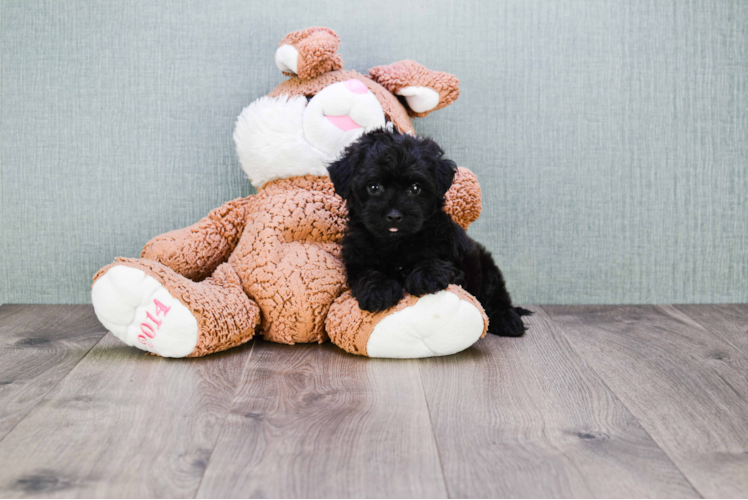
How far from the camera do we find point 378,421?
3.60 ft

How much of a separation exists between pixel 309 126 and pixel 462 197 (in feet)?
1.50

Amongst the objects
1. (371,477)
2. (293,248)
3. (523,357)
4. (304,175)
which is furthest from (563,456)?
(304,175)

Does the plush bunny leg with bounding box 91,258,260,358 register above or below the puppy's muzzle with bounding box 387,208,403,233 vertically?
below

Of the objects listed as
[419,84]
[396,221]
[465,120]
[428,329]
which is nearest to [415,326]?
[428,329]

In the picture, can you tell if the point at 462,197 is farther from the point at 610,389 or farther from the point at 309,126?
the point at 610,389

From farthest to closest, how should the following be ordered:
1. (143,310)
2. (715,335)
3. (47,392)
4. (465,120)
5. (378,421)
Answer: (465,120)
(715,335)
(143,310)
(47,392)
(378,421)

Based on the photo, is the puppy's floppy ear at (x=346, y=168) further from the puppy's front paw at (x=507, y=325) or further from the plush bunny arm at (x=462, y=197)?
the puppy's front paw at (x=507, y=325)

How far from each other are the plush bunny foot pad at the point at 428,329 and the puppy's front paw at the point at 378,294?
35 mm

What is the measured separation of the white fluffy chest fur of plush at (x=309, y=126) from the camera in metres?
1.62

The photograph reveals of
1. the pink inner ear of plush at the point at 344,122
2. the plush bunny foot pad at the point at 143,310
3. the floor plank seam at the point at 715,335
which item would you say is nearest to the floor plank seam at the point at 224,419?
the plush bunny foot pad at the point at 143,310

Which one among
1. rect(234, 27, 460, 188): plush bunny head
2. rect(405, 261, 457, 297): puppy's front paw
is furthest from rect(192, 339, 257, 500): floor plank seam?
rect(234, 27, 460, 188): plush bunny head

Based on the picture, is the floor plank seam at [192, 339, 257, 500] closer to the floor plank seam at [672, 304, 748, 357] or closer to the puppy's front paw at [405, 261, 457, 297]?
the puppy's front paw at [405, 261, 457, 297]

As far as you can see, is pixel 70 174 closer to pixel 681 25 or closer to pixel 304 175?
pixel 304 175

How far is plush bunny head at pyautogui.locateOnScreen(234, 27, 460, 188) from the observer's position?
162 cm
